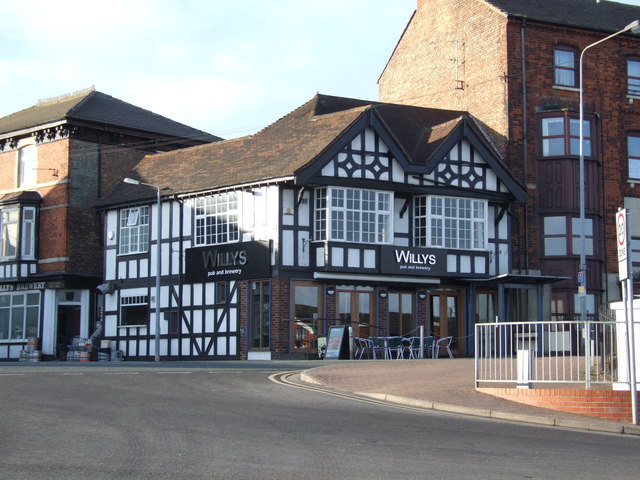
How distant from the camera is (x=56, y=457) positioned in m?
11.2

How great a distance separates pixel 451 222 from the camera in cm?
3688

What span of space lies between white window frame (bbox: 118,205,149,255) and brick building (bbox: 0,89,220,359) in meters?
2.55

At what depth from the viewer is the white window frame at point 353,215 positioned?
113 ft

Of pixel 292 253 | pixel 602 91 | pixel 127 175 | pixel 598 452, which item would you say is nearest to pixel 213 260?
pixel 292 253

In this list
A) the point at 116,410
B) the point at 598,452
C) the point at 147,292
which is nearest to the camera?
the point at 598,452

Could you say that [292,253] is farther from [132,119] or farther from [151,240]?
[132,119]

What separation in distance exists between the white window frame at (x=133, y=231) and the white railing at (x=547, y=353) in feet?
75.3

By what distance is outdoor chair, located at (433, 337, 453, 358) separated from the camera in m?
34.9

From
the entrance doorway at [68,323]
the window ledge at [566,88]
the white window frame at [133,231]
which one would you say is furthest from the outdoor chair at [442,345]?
the entrance doorway at [68,323]

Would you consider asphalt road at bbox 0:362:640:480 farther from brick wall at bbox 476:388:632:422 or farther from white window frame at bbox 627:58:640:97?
white window frame at bbox 627:58:640:97

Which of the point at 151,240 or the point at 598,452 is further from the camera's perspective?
the point at 151,240

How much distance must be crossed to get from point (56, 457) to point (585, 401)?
879cm

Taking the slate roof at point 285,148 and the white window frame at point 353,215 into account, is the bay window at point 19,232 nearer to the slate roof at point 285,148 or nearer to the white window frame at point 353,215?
the slate roof at point 285,148

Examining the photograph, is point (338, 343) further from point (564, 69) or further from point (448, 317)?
point (564, 69)
